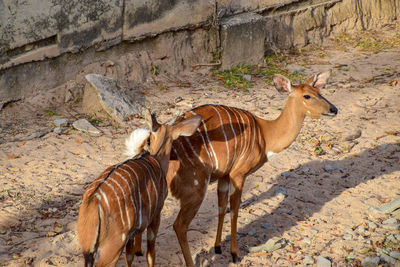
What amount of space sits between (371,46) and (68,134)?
585 centimetres

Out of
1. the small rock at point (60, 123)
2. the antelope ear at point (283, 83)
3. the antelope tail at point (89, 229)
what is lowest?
the small rock at point (60, 123)

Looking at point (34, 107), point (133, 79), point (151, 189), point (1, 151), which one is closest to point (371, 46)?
point (133, 79)

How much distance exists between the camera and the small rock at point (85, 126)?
598 centimetres

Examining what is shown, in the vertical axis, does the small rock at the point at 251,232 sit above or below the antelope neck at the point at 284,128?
below

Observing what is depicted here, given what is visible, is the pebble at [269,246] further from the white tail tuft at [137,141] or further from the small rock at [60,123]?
the small rock at [60,123]

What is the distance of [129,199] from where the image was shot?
3.16m

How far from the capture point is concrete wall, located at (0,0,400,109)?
618 centimetres

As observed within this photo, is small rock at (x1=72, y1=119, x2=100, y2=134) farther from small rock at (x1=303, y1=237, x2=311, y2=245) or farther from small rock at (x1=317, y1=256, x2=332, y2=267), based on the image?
small rock at (x1=317, y1=256, x2=332, y2=267)

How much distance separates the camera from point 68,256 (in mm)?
3986

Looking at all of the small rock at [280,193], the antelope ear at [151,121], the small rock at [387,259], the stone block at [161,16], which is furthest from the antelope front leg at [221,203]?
the stone block at [161,16]

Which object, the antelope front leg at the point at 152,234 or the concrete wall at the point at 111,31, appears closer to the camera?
the antelope front leg at the point at 152,234

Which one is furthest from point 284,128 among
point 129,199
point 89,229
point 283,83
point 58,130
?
point 58,130

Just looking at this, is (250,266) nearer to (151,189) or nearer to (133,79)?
(151,189)

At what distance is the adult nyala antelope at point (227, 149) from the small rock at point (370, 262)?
0.94 meters
